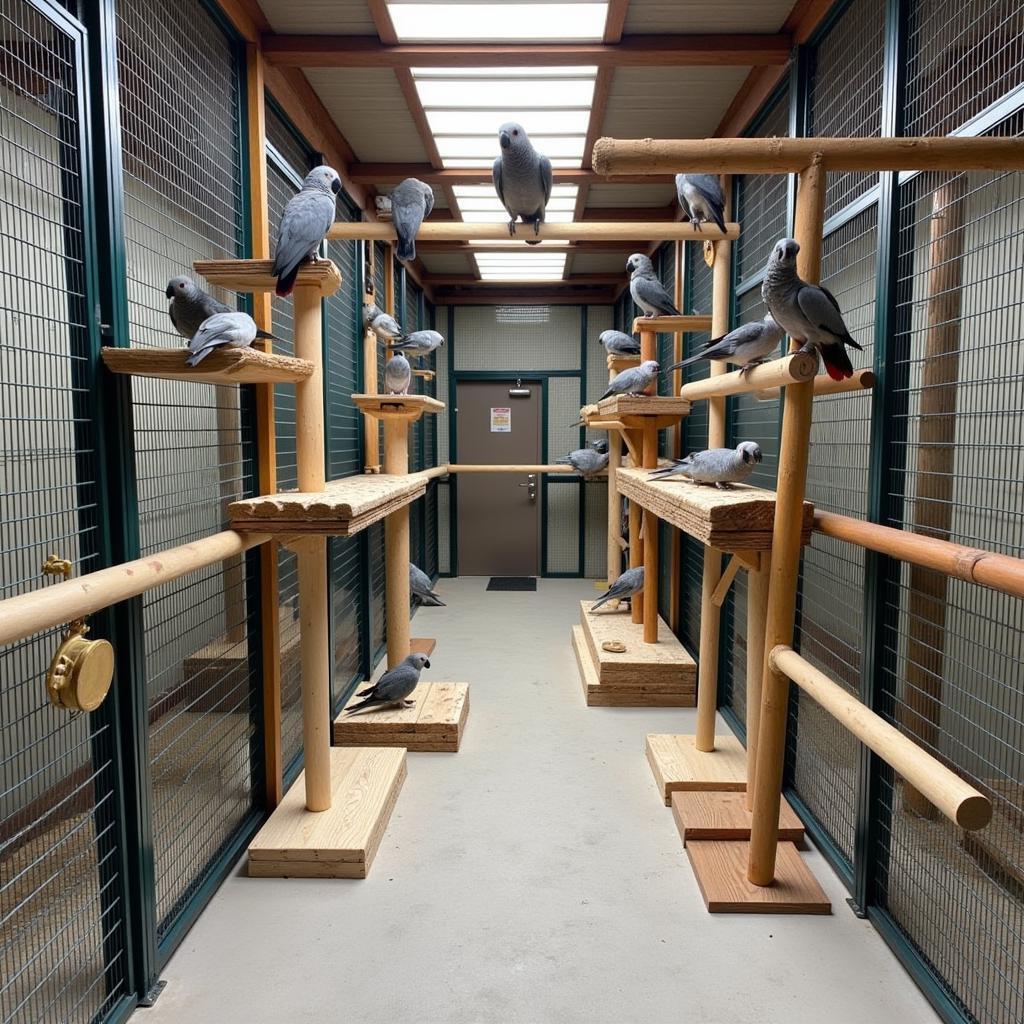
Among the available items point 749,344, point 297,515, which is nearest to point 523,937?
point 297,515

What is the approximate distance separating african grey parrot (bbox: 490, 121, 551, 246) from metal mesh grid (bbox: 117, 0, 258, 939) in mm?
1087

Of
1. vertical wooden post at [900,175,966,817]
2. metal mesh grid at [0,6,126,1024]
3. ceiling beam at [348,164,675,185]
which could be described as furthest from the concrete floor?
ceiling beam at [348,164,675,185]

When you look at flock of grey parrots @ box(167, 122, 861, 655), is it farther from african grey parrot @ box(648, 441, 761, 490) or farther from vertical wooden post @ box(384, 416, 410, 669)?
vertical wooden post @ box(384, 416, 410, 669)

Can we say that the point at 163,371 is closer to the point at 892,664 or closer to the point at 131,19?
the point at 131,19

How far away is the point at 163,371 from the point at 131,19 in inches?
40.8

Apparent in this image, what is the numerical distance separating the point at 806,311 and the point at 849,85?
1.26 meters

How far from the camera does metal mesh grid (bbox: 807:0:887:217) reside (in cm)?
238

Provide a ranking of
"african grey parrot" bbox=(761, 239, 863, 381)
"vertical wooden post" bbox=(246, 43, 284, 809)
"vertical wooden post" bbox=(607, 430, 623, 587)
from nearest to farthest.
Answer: "african grey parrot" bbox=(761, 239, 863, 381)
"vertical wooden post" bbox=(246, 43, 284, 809)
"vertical wooden post" bbox=(607, 430, 623, 587)

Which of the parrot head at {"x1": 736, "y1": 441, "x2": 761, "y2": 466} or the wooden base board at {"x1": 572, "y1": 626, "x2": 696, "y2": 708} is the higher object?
the parrot head at {"x1": 736, "y1": 441, "x2": 761, "y2": 466}

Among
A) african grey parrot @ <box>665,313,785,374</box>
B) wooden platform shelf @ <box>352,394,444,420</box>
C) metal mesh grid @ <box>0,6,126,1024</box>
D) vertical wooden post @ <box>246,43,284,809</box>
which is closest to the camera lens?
metal mesh grid @ <box>0,6,126,1024</box>

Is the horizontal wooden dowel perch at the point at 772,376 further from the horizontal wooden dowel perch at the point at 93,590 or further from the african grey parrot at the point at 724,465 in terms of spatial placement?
the horizontal wooden dowel perch at the point at 93,590

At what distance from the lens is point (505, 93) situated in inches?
130

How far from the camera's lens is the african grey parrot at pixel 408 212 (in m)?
3.23

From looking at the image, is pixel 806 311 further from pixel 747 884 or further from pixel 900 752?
pixel 747 884
